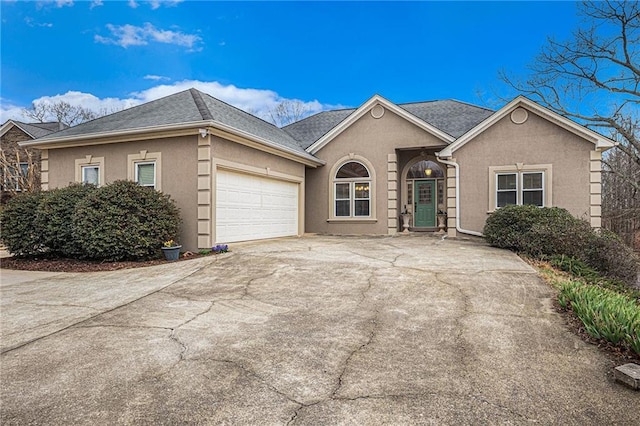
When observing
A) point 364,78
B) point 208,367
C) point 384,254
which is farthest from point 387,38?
point 208,367

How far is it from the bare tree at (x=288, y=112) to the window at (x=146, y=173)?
22562 millimetres

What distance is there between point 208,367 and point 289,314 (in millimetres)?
1776

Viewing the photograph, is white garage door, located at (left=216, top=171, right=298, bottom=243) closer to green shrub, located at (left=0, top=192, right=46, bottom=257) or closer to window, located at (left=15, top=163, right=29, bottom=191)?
green shrub, located at (left=0, top=192, right=46, bottom=257)

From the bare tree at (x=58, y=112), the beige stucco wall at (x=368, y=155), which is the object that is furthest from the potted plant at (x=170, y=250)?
the bare tree at (x=58, y=112)

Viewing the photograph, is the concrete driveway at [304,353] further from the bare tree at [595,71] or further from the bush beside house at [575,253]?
the bare tree at [595,71]

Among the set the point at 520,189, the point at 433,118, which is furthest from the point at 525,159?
the point at 433,118

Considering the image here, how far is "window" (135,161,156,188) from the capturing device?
429 inches

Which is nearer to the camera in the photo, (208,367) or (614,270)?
(208,367)

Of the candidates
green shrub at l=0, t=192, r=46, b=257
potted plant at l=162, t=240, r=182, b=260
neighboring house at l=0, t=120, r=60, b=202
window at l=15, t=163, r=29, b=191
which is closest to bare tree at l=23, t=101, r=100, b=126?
neighboring house at l=0, t=120, r=60, b=202

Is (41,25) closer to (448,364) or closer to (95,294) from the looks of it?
(95,294)

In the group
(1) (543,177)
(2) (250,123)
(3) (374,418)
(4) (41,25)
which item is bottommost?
(3) (374,418)

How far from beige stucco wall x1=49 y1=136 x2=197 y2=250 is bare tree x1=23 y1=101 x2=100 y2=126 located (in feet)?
80.6

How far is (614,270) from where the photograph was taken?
8.78 meters

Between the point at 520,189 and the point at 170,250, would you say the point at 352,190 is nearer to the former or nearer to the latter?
the point at 520,189
